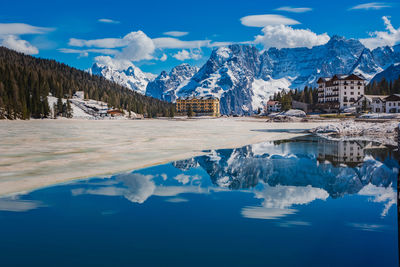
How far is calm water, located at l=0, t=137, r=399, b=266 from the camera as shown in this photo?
866 centimetres

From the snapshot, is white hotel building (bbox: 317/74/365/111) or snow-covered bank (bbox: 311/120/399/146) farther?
white hotel building (bbox: 317/74/365/111)

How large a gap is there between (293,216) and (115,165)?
13.8m

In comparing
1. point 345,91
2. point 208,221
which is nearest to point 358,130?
point 208,221

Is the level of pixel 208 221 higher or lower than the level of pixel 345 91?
lower

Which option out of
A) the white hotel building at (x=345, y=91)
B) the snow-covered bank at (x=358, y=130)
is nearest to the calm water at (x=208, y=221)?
the snow-covered bank at (x=358, y=130)

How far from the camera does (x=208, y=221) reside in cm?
1135

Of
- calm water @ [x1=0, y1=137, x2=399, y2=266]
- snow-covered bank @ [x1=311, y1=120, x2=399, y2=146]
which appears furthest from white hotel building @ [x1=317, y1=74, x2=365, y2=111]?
calm water @ [x1=0, y1=137, x2=399, y2=266]

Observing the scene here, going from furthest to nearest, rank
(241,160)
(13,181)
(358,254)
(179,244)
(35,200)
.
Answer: (241,160), (13,181), (35,200), (179,244), (358,254)

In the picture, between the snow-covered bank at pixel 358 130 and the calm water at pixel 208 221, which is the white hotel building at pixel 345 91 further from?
the calm water at pixel 208 221

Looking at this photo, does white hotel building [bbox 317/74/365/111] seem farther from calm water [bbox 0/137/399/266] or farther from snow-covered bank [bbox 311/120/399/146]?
calm water [bbox 0/137/399/266]

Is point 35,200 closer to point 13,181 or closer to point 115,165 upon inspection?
point 13,181

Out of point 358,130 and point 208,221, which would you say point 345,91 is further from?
point 208,221

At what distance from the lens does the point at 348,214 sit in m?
12.0

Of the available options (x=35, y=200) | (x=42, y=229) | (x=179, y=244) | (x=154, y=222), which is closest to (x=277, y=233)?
(x=179, y=244)
